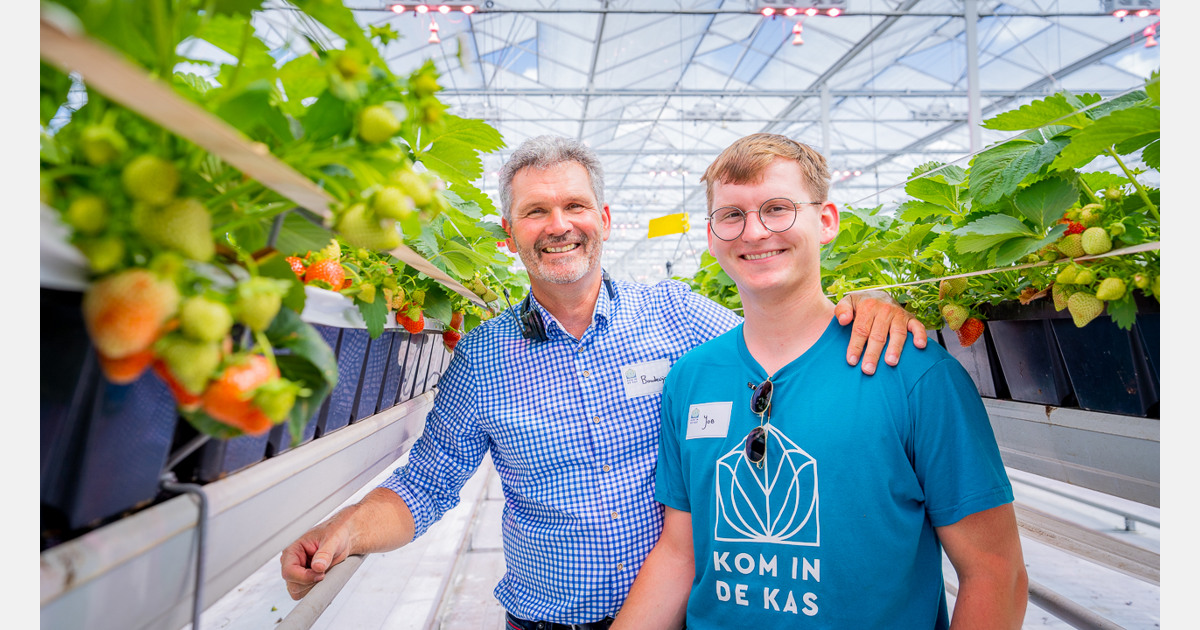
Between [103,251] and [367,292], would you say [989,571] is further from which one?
[103,251]

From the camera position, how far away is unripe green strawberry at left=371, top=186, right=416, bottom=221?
44 centimetres

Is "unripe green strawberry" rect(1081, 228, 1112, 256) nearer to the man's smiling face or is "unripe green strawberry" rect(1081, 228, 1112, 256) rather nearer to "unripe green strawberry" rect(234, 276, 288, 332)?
the man's smiling face

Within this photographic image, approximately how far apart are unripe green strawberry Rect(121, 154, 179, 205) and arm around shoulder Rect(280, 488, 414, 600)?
2.37ft

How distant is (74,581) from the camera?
43 centimetres

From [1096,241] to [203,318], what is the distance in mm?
1070

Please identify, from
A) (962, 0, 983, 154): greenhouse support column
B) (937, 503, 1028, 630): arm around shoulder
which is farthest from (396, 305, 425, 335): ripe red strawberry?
(962, 0, 983, 154): greenhouse support column

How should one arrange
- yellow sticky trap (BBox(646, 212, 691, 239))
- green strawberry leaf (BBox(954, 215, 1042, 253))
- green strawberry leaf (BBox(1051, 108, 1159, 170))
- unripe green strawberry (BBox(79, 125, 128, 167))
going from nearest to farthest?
unripe green strawberry (BBox(79, 125, 128, 167))
green strawberry leaf (BBox(1051, 108, 1159, 170))
green strawberry leaf (BBox(954, 215, 1042, 253))
yellow sticky trap (BBox(646, 212, 691, 239))

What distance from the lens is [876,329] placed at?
3.46 feet

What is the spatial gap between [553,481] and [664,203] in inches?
684

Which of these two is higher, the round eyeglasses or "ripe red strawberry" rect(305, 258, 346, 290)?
the round eyeglasses

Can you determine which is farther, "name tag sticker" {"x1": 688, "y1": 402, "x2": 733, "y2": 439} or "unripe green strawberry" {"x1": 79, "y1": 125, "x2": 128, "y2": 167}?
"name tag sticker" {"x1": 688, "y1": 402, "x2": 733, "y2": 439}

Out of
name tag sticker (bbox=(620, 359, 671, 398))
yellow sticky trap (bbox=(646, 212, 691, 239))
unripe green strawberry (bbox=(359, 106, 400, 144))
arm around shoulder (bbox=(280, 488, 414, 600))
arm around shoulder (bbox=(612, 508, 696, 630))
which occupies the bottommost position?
arm around shoulder (bbox=(612, 508, 696, 630))

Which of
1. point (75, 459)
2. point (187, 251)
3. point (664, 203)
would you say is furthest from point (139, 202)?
point (664, 203)
